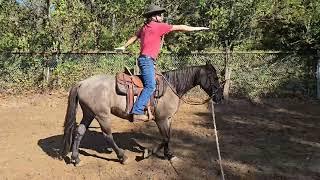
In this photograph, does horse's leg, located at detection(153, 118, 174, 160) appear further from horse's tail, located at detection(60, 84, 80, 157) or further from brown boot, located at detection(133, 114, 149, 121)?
horse's tail, located at detection(60, 84, 80, 157)

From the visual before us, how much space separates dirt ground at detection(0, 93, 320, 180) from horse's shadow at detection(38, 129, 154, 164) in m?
0.02

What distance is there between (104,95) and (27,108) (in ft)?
19.9

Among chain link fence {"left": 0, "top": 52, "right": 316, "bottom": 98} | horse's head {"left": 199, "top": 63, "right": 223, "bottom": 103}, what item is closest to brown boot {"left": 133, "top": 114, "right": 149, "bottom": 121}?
horse's head {"left": 199, "top": 63, "right": 223, "bottom": 103}

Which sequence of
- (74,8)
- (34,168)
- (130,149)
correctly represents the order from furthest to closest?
(74,8) → (130,149) → (34,168)

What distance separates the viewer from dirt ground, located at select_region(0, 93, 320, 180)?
736 cm

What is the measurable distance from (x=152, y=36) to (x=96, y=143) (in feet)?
9.25

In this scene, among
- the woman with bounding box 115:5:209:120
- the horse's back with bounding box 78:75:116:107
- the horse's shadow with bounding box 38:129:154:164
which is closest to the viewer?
the woman with bounding box 115:5:209:120

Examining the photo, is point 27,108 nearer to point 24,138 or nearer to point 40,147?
point 24,138

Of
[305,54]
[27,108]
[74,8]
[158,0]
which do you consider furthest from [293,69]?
[27,108]

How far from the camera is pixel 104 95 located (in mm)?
7645

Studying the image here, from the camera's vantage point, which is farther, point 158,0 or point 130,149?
point 158,0

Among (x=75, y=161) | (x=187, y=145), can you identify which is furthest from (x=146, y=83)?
(x=187, y=145)

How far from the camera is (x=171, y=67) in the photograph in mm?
14930

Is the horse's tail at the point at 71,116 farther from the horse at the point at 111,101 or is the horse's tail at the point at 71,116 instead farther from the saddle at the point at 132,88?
the saddle at the point at 132,88
